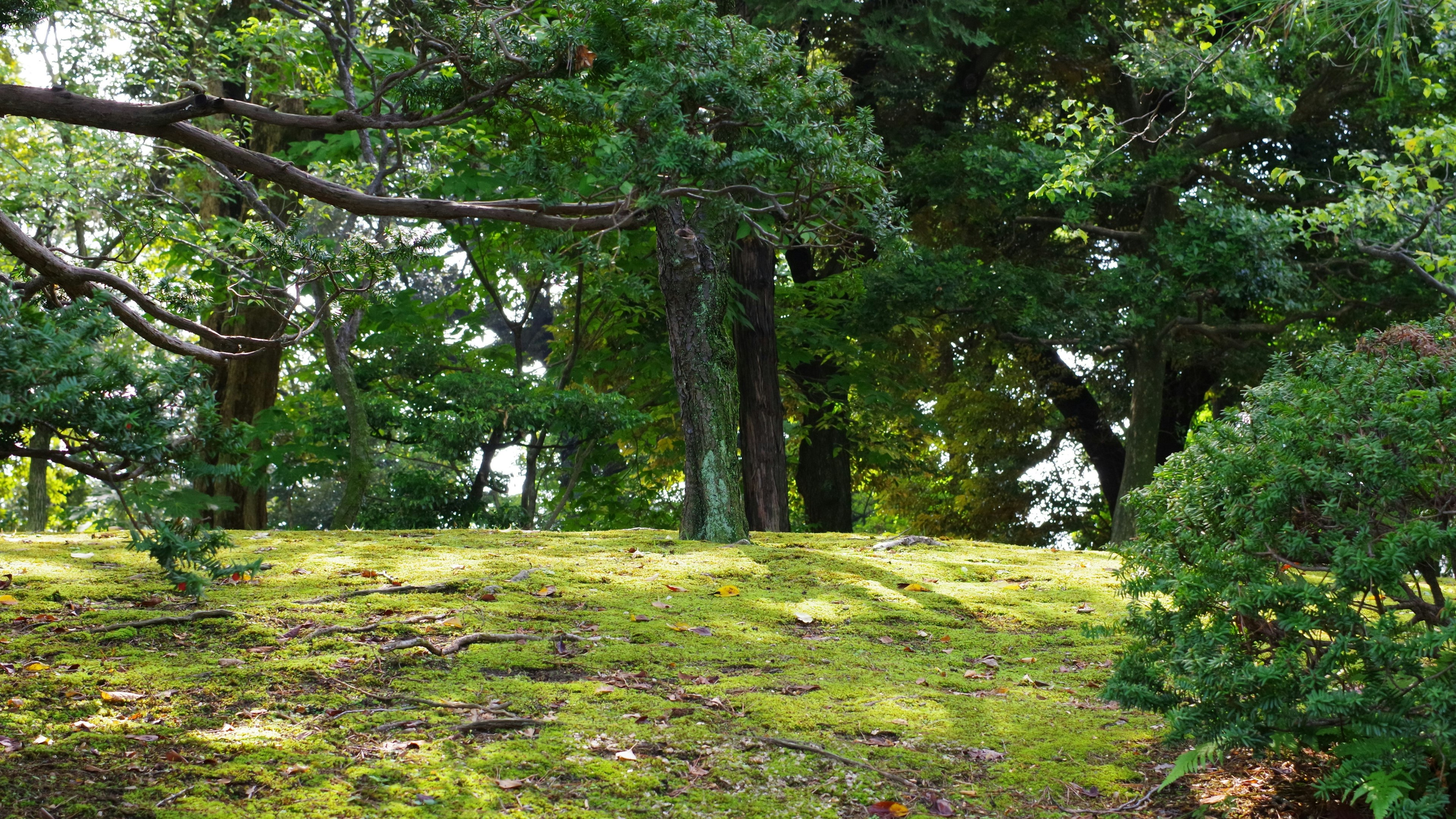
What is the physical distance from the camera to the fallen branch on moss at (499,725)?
3.93 meters

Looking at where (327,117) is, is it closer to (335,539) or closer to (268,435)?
(335,539)

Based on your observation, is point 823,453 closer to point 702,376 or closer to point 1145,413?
point 1145,413

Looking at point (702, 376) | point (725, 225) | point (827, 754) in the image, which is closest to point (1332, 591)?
point (827, 754)

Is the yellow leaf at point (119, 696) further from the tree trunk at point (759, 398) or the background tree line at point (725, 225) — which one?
the tree trunk at point (759, 398)

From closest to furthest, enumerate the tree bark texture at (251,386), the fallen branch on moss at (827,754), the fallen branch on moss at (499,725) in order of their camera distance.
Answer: the fallen branch on moss at (827,754) < the fallen branch on moss at (499,725) < the tree bark texture at (251,386)

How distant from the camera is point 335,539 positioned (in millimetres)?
8461

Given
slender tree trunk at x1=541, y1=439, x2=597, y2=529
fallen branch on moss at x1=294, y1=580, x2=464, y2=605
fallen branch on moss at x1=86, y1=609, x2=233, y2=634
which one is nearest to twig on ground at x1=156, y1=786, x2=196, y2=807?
fallen branch on moss at x1=86, y1=609, x2=233, y2=634

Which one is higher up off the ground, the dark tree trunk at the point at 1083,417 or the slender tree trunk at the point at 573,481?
the dark tree trunk at the point at 1083,417

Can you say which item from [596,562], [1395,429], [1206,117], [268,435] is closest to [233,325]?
[268,435]

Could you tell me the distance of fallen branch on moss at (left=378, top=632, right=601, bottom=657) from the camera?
4883 mm

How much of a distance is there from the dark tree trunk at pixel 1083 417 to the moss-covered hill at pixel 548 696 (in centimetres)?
1072

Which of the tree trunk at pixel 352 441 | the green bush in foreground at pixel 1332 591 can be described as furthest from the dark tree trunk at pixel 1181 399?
the green bush in foreground at pixel 1332 591

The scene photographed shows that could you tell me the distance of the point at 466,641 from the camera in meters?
5.07

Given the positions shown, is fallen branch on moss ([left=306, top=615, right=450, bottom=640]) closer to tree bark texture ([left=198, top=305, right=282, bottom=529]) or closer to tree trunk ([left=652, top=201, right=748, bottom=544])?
tree trunk ([left=652, top=201, right=748, bottom=544])
